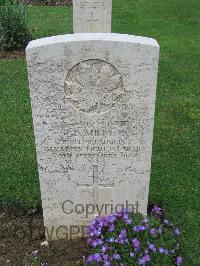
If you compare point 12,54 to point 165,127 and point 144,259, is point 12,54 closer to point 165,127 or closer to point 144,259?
point 165,127

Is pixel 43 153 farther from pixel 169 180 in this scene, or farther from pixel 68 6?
pixel 68 6

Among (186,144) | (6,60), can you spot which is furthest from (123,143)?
(6,60)

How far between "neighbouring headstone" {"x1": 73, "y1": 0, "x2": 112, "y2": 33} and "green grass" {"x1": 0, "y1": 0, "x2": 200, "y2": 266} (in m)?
1.30

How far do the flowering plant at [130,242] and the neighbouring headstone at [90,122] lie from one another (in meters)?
0.24

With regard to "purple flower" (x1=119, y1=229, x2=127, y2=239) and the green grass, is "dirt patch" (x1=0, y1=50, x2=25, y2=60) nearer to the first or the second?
the green grass

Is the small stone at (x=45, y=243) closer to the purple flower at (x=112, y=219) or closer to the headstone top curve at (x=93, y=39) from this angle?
the purple flower at (x=112, y=219)

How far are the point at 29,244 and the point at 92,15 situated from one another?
554 centimetres

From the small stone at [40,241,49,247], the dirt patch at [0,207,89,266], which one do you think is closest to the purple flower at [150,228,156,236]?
the dirt patch at [0,207,89,266]

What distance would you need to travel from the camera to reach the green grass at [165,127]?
4410mm

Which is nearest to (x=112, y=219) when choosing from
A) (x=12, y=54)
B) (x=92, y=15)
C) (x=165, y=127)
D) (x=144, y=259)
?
(x=144, y=259)

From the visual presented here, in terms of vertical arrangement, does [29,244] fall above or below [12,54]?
above

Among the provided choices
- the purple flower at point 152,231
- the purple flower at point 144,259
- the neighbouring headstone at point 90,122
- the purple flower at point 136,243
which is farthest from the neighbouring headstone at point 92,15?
the purple flower at point 144,259

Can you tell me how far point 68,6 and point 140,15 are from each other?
7.53ft

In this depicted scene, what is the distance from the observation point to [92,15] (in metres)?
8.46
